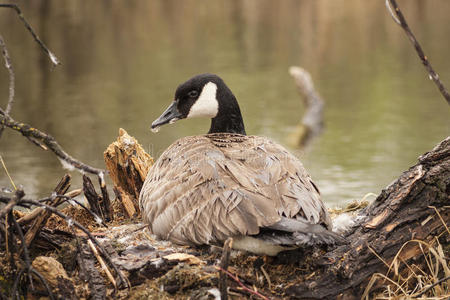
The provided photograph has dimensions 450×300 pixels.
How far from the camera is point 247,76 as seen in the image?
65.1ft

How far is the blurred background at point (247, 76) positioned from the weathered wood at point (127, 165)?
5.25ft

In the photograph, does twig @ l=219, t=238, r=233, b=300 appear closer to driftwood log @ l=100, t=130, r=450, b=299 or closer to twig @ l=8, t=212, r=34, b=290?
driftwood log @ l=100, t=130, r=450, b=299

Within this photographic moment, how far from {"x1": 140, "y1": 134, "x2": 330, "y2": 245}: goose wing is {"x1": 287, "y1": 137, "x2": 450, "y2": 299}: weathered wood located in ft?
1.01

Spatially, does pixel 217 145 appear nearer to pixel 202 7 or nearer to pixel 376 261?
pixel 376 261

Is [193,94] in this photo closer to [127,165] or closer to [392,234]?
[127,165]

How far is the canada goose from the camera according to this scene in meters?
3.87

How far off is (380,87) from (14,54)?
13.9 metres

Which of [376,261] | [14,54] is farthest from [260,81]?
[376,261]

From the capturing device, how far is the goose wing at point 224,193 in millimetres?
3992

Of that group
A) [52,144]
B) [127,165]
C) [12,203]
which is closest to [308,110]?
[127,165]

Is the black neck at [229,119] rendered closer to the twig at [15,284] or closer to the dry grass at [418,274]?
the dry grass at [418,274]

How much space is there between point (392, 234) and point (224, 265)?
50.2 inches

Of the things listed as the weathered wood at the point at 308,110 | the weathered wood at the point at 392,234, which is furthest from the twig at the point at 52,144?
the weathered wood at the point at 308,110

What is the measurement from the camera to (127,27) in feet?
100.0
